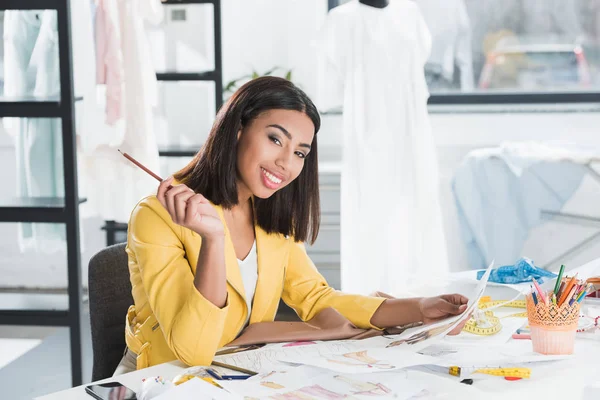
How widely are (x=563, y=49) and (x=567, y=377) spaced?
12.0ft

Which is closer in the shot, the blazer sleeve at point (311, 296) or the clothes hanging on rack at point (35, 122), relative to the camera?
the blazer sleeve at point (311, 296)

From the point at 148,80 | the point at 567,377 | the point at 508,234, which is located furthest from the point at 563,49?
the point at 567,377

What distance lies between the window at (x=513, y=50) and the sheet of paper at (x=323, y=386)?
3.56m

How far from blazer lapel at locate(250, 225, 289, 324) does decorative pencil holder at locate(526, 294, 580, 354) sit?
526 millimetres

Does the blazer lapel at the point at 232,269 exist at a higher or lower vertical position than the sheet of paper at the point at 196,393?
higher

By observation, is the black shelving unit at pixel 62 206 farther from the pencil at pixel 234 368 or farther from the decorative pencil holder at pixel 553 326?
the decorative pencil holder at pixel 553 326

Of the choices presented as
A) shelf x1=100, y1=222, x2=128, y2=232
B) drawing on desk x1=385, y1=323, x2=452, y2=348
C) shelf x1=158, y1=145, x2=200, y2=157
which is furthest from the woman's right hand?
shelf x1=100, y1=222, x2=128, y2=232

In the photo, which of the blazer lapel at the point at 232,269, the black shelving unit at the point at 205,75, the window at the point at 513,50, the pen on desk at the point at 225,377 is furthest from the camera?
the window at the point at 513,50

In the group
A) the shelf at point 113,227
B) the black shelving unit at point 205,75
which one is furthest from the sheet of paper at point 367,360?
the shelf at point 113,227

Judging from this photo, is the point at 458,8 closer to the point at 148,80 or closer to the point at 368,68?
the point at 368,68

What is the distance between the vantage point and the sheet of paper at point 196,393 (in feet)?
3.99

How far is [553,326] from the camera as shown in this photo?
4.75ft

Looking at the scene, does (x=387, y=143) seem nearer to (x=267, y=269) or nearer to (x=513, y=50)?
(x=513, y=50)

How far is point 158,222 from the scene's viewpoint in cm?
156
